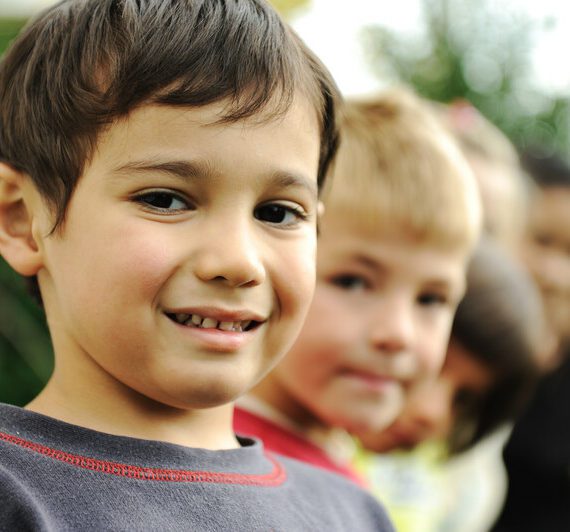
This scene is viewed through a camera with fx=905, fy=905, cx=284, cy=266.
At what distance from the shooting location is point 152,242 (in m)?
1.30

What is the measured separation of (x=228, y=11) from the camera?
142 centimetres

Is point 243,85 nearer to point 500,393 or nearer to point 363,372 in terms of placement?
point 363,372

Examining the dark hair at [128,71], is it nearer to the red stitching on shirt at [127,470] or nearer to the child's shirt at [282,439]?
the red stitching on shirt at [127,470]

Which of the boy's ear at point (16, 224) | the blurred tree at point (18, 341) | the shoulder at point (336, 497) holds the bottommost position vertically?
the blurred tree at point (18, 341)

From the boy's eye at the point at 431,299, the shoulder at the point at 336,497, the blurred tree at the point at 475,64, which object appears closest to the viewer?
the shoulder at the point at 336,497

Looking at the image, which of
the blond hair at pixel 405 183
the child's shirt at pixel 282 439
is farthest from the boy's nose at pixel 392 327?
the child's shirt at pixel 282 439

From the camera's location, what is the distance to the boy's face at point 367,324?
2182mm

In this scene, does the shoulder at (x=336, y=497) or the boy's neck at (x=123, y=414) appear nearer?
the boy's neck at (x=123, y=414)

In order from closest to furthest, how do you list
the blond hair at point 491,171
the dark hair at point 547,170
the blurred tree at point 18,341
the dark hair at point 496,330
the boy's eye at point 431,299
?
the boy's eye at point 431,299 → the dark hair at point 496,330 → the blond hair at point 491,171 → the blurred tree at point 18,341 → the dark hair at point 547,170

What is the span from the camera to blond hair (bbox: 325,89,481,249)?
7.29 ft

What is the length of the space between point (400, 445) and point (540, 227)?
1.91m

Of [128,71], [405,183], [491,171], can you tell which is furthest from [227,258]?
[491,171]

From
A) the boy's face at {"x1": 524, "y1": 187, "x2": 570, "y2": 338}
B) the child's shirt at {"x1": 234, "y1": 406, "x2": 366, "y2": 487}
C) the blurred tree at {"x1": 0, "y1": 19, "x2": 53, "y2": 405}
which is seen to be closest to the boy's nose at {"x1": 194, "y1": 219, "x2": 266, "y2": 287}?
the child's shirt at {"x1": 234, "y1": 406, "x2": 366, "y2": 487}

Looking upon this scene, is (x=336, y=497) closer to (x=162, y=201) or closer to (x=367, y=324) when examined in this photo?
(x=367, y=324)
